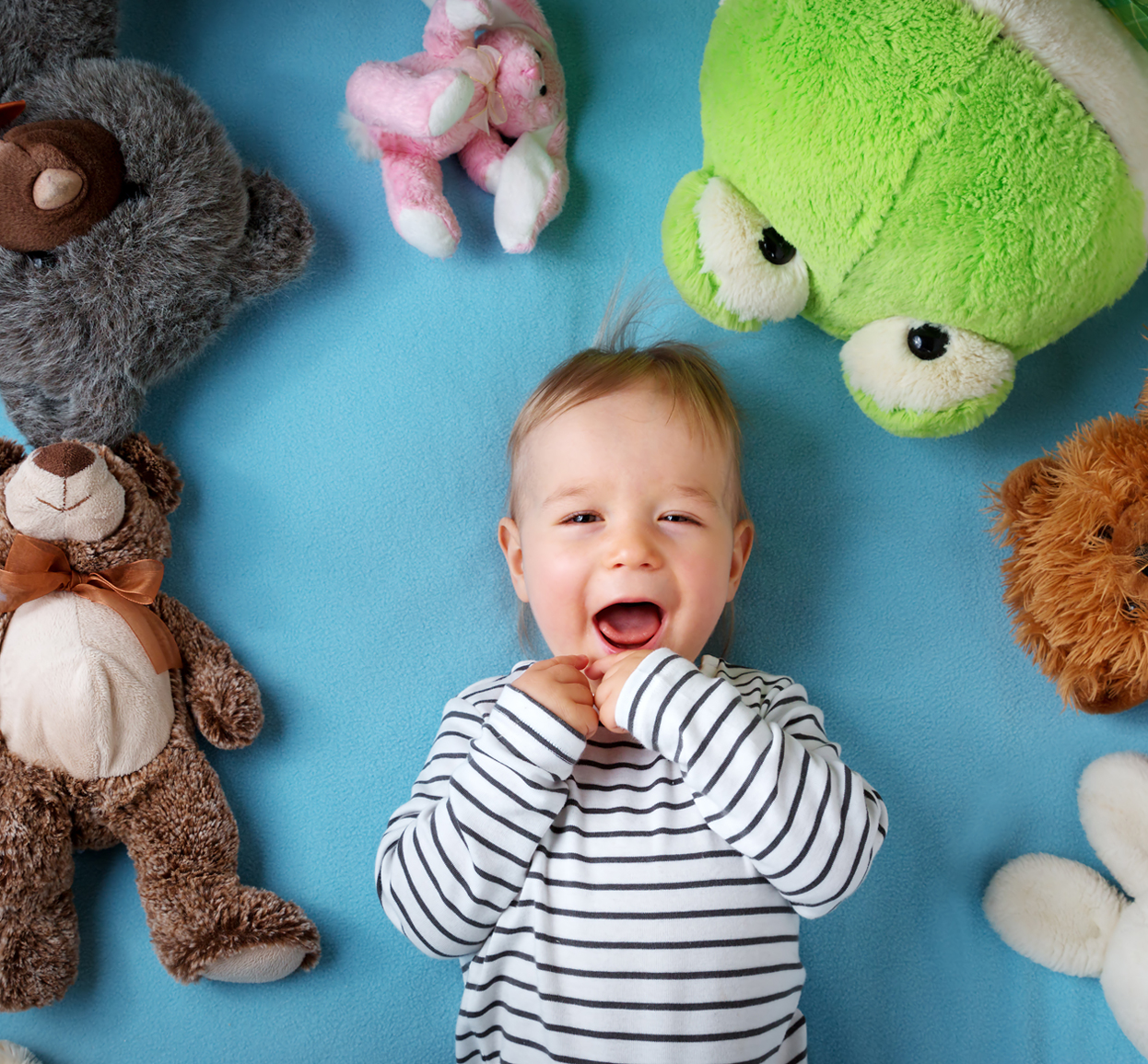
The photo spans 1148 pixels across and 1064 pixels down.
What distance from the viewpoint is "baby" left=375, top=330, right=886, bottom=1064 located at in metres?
0.86

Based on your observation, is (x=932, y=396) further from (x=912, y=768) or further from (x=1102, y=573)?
(x=912, y=768)

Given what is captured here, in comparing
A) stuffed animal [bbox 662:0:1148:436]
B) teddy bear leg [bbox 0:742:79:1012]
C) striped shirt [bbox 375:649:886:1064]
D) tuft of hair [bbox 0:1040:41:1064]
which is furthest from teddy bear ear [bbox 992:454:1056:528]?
tuft of hair [bbox 0:1040:41:1064]

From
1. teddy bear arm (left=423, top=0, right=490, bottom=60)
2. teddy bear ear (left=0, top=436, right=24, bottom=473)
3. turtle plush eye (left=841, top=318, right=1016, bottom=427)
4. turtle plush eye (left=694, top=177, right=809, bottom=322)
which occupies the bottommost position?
teddy bear ear (left=0, top=436, right=24, bottom=473)

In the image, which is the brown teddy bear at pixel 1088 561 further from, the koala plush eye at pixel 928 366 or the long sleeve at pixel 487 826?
the long sleeve at pixel 487 826

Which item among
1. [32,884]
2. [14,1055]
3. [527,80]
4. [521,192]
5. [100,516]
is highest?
[527,80]

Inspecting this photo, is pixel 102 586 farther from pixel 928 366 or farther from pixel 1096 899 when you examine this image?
pixel 1096 899

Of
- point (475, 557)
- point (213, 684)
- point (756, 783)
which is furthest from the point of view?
point (475, 557)

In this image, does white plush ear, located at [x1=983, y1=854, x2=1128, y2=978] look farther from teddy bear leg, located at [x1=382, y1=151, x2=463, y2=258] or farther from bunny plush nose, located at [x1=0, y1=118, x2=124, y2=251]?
bunny plush nose, located at [x1=0, y1=118, x2=124, y2=251]

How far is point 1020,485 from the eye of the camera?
1.11 m

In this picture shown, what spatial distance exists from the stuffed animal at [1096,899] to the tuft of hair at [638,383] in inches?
22.7

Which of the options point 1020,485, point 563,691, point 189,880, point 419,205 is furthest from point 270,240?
point 1020,485

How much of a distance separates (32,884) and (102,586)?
33 cm

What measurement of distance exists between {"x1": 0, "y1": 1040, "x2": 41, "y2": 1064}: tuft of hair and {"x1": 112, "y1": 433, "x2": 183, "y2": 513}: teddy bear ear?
2.09 feet

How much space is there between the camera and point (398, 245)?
1190 millimetres
